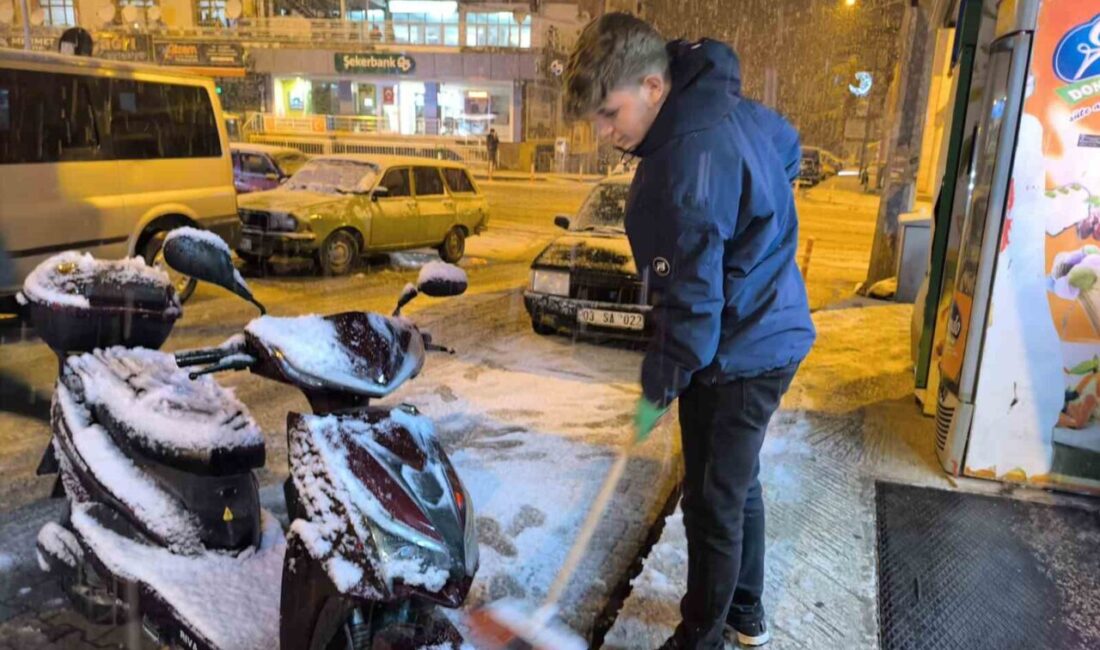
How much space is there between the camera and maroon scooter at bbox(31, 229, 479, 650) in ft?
6.33

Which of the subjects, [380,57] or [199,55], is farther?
[199,55]

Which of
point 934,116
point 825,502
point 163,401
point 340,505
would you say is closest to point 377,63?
point 934,116

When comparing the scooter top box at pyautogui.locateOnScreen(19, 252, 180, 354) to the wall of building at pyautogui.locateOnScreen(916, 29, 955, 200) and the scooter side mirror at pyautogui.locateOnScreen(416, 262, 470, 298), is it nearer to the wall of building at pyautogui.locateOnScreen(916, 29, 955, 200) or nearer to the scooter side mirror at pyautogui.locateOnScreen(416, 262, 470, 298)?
the scooter side mirror at pyautogui.locateOnScreen(416, 262, 470, 298)

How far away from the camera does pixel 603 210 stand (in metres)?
7.96

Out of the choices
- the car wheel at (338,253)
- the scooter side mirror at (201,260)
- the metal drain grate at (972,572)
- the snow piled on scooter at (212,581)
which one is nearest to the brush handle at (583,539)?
the snow piled on scooter at (212,581)

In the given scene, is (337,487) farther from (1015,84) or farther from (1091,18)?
(1091,18)

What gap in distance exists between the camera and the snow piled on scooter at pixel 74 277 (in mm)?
2848

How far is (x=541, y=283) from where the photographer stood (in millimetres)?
7148

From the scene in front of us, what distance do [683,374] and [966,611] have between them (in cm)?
190

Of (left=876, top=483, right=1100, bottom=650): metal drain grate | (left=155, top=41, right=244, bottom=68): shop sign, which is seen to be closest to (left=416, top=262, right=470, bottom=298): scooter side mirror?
(left=876, top=483, right=1100, bottom=650): metal drain grate

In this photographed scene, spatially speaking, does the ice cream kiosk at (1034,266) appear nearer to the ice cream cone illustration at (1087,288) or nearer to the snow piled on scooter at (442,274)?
the ice cream cone illustration at (1087,288)

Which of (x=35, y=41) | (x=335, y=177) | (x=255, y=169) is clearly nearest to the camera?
(x=335, y=177)

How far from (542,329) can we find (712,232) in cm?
546

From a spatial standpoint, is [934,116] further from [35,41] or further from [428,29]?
[35,41]
